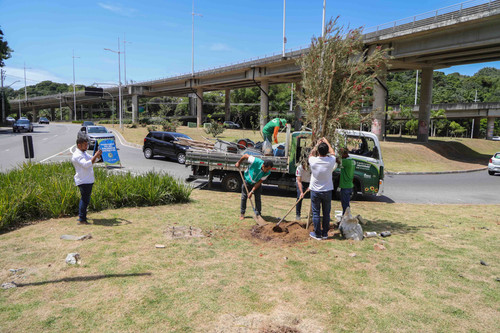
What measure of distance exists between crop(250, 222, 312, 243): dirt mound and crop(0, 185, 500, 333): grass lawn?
0.21m

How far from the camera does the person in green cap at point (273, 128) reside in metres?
10.4

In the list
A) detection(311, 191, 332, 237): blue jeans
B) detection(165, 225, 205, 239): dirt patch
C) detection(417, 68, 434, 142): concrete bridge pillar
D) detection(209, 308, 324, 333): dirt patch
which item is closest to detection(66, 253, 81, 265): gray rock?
detection(165, 225, 205, 239): dirt patch

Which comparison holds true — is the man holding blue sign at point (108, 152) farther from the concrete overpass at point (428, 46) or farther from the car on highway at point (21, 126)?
the car on highway at point (21, 126)

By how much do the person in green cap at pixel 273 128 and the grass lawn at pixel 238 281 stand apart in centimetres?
401

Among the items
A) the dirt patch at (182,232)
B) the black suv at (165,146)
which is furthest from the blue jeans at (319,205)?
the black suv at (165,146)

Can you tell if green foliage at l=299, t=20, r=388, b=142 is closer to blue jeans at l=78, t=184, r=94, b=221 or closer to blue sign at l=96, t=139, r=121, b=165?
blue jeans at l=78, t=184, r=94, b=221

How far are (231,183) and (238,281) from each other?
676 cm

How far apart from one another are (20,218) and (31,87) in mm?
198371

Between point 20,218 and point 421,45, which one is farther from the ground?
point 421,45

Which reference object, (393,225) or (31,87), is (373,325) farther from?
(31,87)

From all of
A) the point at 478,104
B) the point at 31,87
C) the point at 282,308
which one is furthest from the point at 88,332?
the point at 31,87

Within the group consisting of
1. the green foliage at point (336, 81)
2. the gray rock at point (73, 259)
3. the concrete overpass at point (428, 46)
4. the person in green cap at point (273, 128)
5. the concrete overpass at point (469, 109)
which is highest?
the concrete overpass at point (428, 46)

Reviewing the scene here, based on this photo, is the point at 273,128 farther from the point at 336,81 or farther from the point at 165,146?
the point at 165,146

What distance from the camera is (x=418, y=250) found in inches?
239
